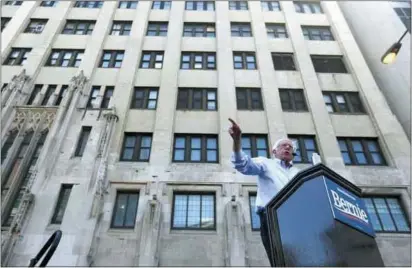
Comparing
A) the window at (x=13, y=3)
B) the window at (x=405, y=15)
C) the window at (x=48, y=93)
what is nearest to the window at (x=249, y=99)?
the window at (x=48, y=93)

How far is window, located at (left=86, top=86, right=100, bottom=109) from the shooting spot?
18234 mm

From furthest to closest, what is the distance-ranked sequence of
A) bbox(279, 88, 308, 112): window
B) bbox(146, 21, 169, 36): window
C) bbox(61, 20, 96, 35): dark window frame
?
bbox(61, 20, 96, 35): dark window frame, bbox(146, 21, 169, 36): window, bbox(279, 88, 308, 112): window

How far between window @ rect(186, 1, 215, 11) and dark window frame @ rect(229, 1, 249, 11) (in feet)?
5.45

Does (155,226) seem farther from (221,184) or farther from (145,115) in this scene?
(145,115)

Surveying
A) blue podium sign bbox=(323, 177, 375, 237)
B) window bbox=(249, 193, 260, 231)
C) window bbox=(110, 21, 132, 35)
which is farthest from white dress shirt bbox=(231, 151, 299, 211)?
window bbox=(110, 21, 132, 35)

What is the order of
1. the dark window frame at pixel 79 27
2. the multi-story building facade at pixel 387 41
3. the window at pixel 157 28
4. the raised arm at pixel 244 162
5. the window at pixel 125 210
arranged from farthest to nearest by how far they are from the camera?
the dark window frame at pixel 79 27
the window at pixel 157 28
the multi-story building facade at pixel 387 41
the window at pixel 125 210
the raised arm at pixel 244 162

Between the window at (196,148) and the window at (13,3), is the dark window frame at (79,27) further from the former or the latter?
the window at (196,148)

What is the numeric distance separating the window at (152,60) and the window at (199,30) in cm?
338

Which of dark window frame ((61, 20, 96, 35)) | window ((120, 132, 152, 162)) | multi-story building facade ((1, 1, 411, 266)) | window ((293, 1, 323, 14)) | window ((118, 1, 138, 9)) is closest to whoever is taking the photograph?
multi-story building facade ((1, 1, 411, 266))

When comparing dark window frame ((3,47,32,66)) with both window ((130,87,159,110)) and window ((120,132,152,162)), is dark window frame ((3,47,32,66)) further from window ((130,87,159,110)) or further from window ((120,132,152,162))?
window ((120,132,152,162))

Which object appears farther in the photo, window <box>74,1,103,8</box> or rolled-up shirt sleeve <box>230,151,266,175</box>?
window <box>74,1,103,8</box>

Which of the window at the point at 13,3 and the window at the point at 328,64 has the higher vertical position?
the window at the point at 13,3

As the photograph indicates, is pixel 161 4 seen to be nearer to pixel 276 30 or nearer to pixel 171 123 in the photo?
pixel 276 30

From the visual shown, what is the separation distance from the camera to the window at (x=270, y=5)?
25408mm
